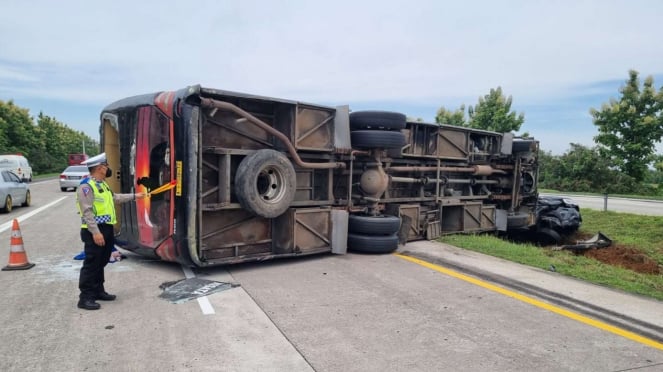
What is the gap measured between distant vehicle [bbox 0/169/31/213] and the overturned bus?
8329 mm

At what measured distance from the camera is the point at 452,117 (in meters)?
35.3

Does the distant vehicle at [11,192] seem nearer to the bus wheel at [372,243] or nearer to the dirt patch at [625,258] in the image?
the bus wheel at [372,243]

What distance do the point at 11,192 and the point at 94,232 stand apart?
11782mm

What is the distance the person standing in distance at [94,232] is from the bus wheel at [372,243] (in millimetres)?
4020

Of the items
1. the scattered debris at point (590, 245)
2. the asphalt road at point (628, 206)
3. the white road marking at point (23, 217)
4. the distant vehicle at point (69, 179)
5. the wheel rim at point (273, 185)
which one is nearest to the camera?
the wheel rim at point (273, 185)

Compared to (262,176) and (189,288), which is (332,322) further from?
(262,176)

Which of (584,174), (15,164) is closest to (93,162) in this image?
(15,164)

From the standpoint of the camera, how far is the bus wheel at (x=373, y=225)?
7609 mm

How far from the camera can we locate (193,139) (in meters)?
5.75

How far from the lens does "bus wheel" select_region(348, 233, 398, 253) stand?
7.59m

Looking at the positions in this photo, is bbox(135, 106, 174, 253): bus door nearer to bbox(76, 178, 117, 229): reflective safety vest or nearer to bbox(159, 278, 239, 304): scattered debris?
bbox(159, 278, 239, 304): scattered debris

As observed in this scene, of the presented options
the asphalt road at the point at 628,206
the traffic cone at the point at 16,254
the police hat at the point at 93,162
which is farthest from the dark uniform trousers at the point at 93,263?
the asphalt road at the point at 628,206

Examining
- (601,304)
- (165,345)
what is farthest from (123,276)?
(601,304)

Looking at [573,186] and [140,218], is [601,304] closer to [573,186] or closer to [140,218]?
[140,218]
